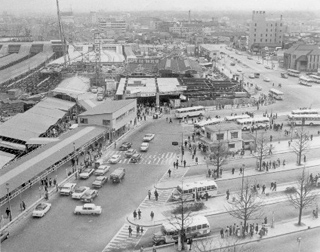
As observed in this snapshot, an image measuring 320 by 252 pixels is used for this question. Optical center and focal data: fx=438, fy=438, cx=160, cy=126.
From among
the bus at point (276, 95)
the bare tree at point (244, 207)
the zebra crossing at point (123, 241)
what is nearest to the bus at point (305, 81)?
the bus at point (276, 95)

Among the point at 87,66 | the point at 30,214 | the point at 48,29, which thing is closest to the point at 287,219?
the point at 30,214

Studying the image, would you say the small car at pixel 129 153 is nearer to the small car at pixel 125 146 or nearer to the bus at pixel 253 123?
the small car at pixel 125 146

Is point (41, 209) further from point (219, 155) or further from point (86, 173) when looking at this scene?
point (219, 155)

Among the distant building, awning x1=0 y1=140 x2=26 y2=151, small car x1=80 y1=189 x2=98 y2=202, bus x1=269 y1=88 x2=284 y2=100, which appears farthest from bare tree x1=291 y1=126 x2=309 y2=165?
the distant building

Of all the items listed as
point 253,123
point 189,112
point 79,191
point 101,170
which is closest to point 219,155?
point 101,170

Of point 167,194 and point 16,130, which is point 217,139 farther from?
point 16,130

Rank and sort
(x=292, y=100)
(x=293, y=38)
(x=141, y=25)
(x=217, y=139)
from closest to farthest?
(x=217, y=139)
(x=292, y=100)
(x=293, y=38)
(x=141, y=25)
